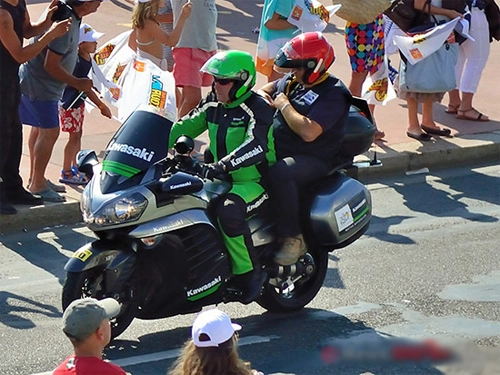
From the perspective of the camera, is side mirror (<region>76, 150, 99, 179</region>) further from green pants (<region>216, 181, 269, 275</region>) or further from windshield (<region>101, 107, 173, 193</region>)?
green pants (<region>216, 181, 269, 275</region>)

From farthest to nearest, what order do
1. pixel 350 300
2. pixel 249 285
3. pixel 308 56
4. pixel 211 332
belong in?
pixel 350 300
pixel 308 56
pixel 249 285
pixel 211 332

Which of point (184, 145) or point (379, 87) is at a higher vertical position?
point (184, 145)

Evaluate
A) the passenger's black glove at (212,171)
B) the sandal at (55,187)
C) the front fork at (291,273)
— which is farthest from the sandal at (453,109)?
the passenger's black glove at (212,171)

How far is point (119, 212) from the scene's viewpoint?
19.9 ft

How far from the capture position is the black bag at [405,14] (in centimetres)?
1122

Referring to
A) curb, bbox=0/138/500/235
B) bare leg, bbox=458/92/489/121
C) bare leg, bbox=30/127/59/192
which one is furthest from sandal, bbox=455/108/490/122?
bare leg, bbox=30/127/59/192

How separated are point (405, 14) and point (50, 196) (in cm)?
428

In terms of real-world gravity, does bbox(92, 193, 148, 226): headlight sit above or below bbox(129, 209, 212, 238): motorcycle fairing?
above

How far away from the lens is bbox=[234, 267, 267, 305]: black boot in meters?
6.71

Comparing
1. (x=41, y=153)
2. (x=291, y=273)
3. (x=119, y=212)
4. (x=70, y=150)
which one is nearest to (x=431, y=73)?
(x=70, y=150)

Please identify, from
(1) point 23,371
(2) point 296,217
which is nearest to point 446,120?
(2) point 296,217

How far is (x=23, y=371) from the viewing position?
20.0ft

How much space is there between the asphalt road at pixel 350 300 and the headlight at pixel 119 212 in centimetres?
84

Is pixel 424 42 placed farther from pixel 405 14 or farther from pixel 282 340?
pixel 282 340
